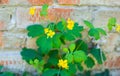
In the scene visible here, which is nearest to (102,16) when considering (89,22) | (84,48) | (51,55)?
(89,22)

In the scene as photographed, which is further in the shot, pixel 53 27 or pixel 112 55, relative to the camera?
pixel 112 55

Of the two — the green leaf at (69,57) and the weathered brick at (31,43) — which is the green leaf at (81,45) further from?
the weathered brick at (31,43)

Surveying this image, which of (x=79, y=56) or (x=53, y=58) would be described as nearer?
(x=79, y=56)

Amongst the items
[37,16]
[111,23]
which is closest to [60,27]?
[37,16]

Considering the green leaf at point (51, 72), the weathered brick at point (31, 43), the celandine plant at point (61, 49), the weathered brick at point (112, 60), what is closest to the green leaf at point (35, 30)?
the celandine plant at point (61, 49)

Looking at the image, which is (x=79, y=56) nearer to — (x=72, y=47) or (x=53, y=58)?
(x=72, y=47)

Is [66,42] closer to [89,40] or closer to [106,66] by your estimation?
[89,40]

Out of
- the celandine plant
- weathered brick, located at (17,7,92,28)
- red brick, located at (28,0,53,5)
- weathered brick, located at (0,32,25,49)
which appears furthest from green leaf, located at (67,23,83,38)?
weathered brick, located at (0,32,25,49)
